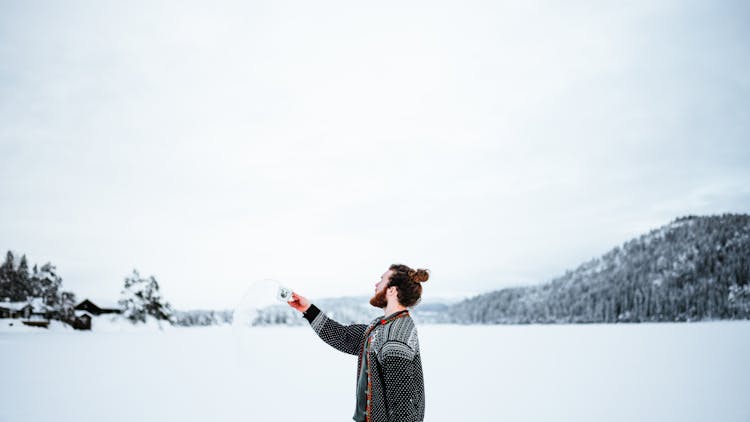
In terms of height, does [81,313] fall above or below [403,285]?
below

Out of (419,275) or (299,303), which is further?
(299,303)

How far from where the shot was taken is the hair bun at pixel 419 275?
13.2 ft

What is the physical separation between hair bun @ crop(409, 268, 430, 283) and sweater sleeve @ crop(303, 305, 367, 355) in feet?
2.28

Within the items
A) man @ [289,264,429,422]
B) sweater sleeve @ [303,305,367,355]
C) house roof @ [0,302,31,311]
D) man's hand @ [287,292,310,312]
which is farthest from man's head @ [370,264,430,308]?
house roof @ [0,302,31,311]

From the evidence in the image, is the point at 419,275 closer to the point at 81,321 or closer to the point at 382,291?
the point at 382,291

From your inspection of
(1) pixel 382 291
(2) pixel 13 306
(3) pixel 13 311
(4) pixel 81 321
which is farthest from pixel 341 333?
(2) pixel 13 306

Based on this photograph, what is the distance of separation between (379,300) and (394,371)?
59 cm

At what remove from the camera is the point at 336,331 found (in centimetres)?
454

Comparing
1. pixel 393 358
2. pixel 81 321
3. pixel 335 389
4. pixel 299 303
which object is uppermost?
pixel 299 303

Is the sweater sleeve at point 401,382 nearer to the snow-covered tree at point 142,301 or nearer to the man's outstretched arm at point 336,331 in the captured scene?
the man's outstretched arm at point 336,331

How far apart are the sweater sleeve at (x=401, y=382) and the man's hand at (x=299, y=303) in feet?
2.86

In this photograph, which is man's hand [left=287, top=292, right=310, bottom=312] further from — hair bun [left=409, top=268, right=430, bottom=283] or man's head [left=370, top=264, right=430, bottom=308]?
hair bun [left=409, top=268, right=430, bottom=283]

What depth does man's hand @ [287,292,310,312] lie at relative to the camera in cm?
452

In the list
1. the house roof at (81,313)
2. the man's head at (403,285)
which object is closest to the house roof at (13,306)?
the house roof at (81,313)
